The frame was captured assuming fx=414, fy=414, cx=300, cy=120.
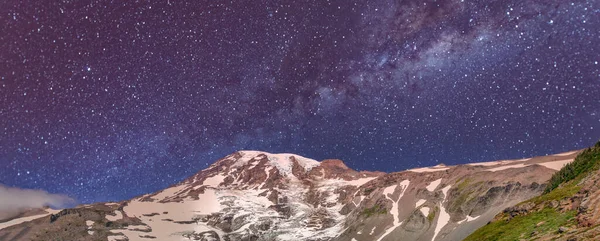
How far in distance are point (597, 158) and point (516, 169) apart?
15859 centimetres

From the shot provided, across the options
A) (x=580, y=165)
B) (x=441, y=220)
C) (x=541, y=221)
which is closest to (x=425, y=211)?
(x=441, y=220)

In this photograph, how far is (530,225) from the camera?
28.5 m

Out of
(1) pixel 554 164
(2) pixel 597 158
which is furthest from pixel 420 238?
(2) pixel 597 158

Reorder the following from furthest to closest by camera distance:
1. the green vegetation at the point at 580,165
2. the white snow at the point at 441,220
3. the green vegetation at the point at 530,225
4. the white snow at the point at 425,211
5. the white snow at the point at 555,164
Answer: the white snow at the point at 425,211 < the white snow at the point at 555,164 < the white snow at the point at 441,220 < the green vegetation at the point at 580,165 < the green vegetation at the point at 530,225

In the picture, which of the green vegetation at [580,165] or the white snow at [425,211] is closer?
the green vegetation at [580,165]

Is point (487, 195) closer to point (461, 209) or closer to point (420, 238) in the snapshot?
point (461, 209)

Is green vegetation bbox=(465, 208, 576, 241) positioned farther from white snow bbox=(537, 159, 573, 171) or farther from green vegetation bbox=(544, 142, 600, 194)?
white snow bbox=(537, 159, 573, 171)

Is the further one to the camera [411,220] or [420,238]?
[411,220]

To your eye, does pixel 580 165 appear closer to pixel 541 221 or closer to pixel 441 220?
pixel 541 221

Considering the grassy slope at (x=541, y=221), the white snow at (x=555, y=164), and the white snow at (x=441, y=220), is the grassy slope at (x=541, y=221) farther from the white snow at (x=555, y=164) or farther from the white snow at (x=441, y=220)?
the white snow at (x=555, y=164)

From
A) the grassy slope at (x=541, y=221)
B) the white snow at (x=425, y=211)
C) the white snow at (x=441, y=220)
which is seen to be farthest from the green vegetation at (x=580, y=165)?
the white snow at (x=425, y=211)

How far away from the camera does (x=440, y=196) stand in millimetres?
197625

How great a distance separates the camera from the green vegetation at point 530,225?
25.4 metres

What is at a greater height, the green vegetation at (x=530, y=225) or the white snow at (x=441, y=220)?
the green vegetation at (x=530, y=225)
